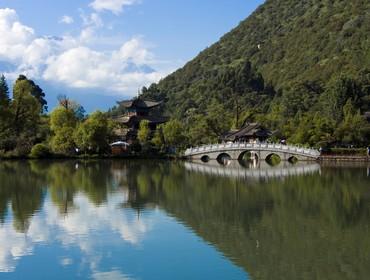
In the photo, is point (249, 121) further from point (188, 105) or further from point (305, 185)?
point (305, 185)

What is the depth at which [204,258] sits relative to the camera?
1488 centimetres

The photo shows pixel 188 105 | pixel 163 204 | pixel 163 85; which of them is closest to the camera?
pixel 163 204

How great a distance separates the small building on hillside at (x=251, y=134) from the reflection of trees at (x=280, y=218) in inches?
1003

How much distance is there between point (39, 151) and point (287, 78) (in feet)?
204

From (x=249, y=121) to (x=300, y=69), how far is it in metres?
37.2

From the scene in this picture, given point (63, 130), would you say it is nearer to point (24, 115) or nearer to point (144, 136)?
point (24, 115)

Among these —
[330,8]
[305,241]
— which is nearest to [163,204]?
[305,241]

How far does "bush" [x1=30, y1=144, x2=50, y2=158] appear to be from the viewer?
52219 mm

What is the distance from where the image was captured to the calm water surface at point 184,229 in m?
14.0

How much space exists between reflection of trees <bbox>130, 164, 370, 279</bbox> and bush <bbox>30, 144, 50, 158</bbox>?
18738mm

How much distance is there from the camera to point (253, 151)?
5444 cm

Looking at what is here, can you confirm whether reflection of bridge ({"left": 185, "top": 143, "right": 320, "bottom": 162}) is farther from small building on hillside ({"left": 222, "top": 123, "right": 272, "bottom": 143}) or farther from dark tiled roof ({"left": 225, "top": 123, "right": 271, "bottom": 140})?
dark tiled roof ({"left": 225, "top": 123, "right": 271, "bottom": 140})

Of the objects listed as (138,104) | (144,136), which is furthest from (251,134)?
(138,104)

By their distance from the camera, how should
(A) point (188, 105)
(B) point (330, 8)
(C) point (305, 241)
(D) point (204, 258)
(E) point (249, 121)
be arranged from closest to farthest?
(D) point (204, 258), (C) point (305, 241), (E) point (249, 121), (A) point (188, 105), (B) point (330, 8)
